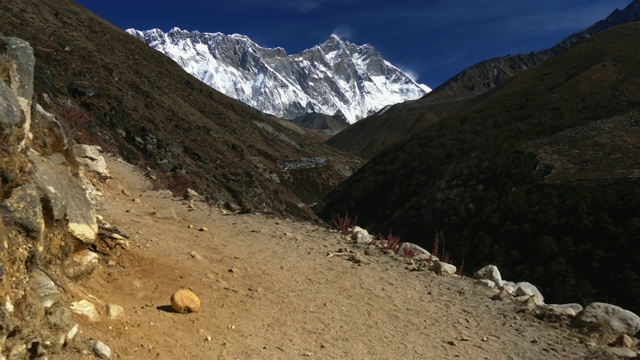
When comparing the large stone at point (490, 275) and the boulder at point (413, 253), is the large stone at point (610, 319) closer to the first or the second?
the large stone at point (490, 275)

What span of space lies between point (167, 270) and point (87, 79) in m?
37.3

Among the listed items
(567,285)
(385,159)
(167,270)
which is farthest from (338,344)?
(385,159)

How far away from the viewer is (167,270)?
7836mm

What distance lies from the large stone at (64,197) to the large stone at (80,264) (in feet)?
0.53

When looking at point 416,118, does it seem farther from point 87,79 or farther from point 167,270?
point 167,270

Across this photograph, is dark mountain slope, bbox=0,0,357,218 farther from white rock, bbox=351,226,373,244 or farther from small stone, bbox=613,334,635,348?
small stone, bbox=613,334,635,348

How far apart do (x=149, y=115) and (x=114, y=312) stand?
136ft

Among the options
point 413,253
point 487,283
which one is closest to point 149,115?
point 413,253

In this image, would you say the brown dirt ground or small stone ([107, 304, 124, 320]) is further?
the brown dirt ground

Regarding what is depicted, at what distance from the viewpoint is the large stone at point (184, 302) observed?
639 centimetres

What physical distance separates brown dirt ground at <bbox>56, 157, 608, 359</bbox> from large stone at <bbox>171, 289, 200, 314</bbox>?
0.10 metres

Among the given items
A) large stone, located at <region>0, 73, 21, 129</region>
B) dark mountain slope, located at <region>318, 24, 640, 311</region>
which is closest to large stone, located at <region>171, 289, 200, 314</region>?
large stone, located at <region>0, 73, 21, 129</region>

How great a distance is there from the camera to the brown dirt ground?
19.7 feet

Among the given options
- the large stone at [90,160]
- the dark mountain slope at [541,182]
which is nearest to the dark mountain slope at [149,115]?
the large stone at [90,160]
